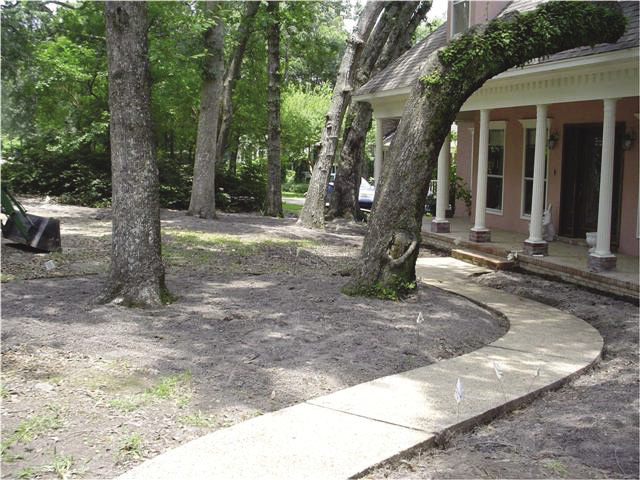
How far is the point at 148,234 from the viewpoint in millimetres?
7734

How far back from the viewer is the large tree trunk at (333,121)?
17.5 metres

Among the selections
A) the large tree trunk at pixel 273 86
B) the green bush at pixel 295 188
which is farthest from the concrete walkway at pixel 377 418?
the green bush at pixel 295 188

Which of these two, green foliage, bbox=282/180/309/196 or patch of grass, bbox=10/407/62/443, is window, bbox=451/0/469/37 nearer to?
patch of grass, bbox=10/407/62/443

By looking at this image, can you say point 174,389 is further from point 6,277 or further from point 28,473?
point 6,277

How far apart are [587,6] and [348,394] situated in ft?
23.8

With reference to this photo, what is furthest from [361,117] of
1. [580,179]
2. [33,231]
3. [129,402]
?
[129,402]

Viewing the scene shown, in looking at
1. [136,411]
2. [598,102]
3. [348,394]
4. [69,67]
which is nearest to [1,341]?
[136,411]

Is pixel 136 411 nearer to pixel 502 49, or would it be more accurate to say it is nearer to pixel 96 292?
pixel 96 292

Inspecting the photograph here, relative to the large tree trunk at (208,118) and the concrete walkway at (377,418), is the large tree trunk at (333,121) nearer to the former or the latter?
the large tree trunk at (208,118)

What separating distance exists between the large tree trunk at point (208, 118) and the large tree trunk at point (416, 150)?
9710 millimetres

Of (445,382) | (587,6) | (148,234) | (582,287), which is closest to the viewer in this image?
(445,382)

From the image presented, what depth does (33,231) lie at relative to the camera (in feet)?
35.1

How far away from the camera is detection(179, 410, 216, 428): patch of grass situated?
474 cm

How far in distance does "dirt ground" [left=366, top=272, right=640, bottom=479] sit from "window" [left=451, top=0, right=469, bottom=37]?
990cm
